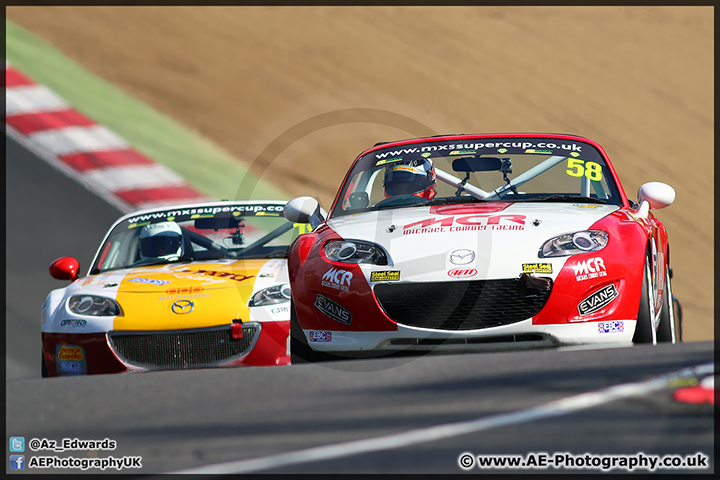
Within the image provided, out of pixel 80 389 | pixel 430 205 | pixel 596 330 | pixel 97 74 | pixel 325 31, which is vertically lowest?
pixel 80 389

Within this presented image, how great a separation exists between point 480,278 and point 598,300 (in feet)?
2.00

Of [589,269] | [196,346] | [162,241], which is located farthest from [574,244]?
[162,241]

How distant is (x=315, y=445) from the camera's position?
371 centimetres

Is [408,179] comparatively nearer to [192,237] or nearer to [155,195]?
[192,237]

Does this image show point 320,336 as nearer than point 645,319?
No

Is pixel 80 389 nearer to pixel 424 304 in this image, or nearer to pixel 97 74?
pixel 424 304

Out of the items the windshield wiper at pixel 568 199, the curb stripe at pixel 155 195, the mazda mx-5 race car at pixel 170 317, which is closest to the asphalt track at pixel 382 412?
the mazda mx-5 race car at pixel 170 317

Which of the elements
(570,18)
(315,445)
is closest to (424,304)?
(315,445)

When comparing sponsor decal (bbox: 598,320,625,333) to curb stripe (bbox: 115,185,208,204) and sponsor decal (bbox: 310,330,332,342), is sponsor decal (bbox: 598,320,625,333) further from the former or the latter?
curb stripe (bbox: 115,185,208,204)

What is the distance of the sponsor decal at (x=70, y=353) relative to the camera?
20.7ft

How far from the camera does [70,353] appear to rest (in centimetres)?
635

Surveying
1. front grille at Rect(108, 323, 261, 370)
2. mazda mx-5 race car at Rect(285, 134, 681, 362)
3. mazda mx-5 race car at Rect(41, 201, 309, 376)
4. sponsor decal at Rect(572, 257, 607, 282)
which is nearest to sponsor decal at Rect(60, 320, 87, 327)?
mazda mx-5 race car at Rect(41, 201, 309, 376)

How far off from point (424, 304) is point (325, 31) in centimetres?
1612

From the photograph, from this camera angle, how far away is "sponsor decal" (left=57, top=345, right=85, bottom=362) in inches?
248
